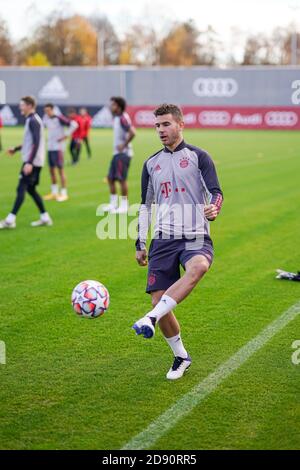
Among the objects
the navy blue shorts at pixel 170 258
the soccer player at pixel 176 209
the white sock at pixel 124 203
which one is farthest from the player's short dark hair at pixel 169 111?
the white sock at pixel 124 203

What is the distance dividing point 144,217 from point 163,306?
0.97 meters

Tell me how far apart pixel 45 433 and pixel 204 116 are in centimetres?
4326

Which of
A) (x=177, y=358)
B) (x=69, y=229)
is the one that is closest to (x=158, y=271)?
(x=177, y=358)

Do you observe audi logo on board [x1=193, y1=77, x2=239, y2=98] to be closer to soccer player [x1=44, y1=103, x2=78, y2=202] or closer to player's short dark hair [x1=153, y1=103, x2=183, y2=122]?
soccer player [x1=44, y1=103, x2=78, y2=202]

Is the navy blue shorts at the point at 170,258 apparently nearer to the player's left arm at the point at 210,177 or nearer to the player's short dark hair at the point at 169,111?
the player's left arm at the point at 210,177

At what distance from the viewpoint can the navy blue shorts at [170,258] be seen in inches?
232

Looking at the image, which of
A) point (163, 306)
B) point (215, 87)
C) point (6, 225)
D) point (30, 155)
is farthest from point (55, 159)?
point (215, 87)

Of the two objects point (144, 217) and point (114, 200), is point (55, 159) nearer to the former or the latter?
point (114, 200)

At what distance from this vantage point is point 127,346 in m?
6.72

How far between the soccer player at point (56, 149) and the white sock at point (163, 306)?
440 inches

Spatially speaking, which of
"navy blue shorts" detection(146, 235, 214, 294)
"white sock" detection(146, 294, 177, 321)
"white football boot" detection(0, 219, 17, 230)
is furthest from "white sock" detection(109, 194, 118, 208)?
"white sock" detection(146, 294, 177, 321)

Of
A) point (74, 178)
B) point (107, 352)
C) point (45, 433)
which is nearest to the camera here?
point (45, 433)

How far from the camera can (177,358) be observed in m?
5.99
